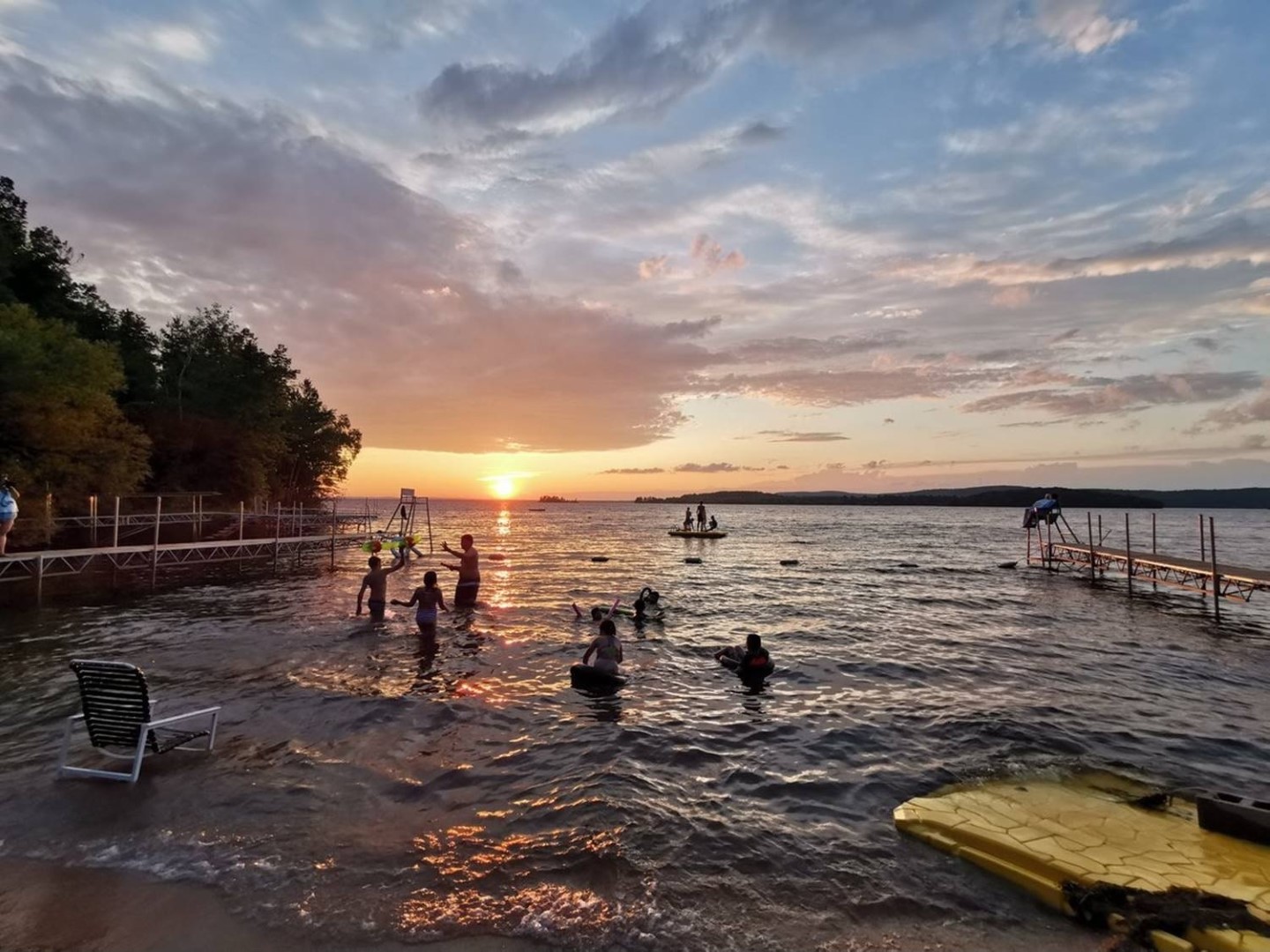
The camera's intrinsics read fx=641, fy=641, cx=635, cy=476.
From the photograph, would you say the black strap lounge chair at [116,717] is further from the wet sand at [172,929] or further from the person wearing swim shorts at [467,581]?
the person wearing swim shorts at [467,581]

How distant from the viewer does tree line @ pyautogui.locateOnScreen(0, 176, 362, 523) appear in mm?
29734

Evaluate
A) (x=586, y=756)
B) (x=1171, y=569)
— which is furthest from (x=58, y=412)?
(x=1171, y=569)

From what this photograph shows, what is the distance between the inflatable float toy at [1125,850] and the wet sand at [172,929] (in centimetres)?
54

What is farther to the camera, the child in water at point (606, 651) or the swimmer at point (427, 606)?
the swimmer at point (427, 606)

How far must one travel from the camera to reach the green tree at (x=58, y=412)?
2870 centimetres

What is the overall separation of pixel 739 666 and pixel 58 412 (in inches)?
1322

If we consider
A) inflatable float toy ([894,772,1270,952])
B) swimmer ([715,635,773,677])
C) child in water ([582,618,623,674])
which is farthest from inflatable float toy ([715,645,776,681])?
inflatable float toy ([894,772,1270,952])

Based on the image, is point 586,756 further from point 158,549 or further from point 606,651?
point 158,549

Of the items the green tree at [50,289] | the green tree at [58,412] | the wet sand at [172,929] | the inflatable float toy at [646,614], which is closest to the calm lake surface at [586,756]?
the wet sand at [172,929]

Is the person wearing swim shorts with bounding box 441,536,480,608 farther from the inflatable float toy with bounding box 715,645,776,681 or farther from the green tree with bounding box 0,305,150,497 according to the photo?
the green tree with bounding box 0,305,150,497

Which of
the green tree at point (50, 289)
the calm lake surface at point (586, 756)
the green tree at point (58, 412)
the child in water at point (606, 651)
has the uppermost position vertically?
the green tree at point (50, 289)

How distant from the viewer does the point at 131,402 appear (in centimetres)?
4844

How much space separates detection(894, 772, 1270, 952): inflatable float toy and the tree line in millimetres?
37892

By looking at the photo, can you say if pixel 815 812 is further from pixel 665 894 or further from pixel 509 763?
pixel 509 763
